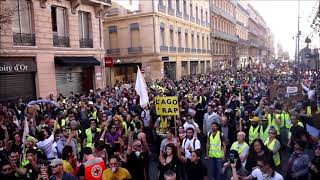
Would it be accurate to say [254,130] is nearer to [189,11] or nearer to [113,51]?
[113,51]

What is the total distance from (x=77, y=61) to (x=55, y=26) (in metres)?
2.13

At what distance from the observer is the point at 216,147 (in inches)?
305

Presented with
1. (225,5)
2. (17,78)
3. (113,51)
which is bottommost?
(17,78)

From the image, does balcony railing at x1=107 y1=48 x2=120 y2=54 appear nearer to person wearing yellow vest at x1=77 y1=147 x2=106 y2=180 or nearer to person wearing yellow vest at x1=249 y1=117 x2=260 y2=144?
person wearing yellow vest at x1=249 y1=117 x2=260 y2=144

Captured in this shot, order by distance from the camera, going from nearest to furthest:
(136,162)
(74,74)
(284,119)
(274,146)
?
(136,162) < (274,146) < (284,119) < (74,74)

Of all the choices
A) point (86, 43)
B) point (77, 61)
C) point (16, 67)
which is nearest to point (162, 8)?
point (86, 43)

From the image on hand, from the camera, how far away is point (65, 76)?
66.6ft

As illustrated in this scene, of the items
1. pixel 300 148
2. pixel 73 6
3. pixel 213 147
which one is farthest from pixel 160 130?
pixel 73 6

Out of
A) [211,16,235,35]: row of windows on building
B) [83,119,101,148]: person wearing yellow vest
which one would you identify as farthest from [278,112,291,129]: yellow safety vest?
[211,16,235,35]: row of windows on building

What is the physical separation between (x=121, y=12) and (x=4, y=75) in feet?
56.0

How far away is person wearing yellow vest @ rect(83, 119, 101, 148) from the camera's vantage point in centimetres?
866

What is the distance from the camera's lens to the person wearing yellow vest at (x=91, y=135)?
8.66m

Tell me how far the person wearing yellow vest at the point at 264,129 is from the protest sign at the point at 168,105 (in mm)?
2032

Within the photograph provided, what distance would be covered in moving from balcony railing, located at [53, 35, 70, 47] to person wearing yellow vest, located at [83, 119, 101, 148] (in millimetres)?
11377
